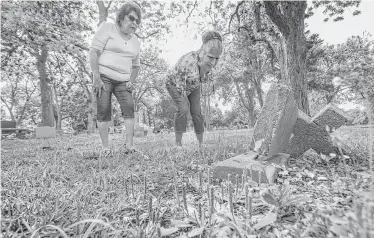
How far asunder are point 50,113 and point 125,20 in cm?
1667

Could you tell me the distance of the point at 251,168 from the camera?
179 centimetres

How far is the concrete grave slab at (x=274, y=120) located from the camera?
229cm

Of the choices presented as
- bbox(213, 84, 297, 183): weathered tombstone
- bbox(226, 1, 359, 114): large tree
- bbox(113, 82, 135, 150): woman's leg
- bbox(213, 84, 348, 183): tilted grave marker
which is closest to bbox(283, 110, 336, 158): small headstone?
bbox(213, 84, 348, 183): tilted grave marker

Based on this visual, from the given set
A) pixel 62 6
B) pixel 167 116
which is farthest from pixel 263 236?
pixel 167 116

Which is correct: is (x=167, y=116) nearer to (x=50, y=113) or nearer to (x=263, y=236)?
(x=50, y=113)

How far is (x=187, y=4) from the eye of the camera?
38.9ft

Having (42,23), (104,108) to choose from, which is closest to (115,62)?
(104,108)

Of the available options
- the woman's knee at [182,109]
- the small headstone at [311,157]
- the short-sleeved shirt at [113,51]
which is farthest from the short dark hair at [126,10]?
the small headstone at [311,157]

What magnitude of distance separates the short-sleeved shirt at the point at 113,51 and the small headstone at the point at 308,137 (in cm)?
236

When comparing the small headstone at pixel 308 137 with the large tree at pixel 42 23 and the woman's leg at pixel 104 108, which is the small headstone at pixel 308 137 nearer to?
the woman's leg at pixel 104 108

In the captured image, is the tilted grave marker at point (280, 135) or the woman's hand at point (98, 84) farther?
the woman's hand at point (98, 84)

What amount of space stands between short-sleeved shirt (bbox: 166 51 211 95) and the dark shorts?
687 millimetres

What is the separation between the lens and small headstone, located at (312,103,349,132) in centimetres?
262

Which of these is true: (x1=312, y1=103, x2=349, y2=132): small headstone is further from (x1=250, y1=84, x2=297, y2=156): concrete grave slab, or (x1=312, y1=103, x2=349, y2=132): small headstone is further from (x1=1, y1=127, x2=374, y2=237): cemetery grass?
(x1=1, y1=127, x2=374, y2=237): cemetery grass
